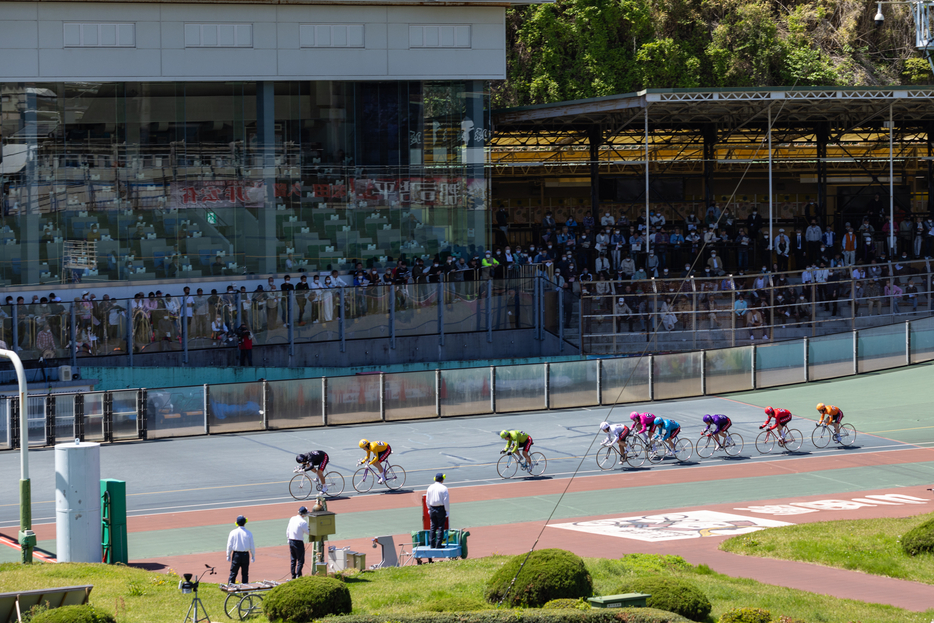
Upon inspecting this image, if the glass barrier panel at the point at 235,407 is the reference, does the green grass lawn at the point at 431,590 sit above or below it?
below

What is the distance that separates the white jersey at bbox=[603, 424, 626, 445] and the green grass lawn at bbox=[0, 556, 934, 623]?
402 inches

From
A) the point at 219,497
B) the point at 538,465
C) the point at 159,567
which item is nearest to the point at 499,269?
the point at 538,465

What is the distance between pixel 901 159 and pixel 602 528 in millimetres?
41711

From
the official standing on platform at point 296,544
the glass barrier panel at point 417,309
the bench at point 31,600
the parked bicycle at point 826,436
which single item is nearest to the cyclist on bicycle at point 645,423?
the parked bicycle at point 826,436

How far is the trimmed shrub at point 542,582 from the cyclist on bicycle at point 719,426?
1515 cm

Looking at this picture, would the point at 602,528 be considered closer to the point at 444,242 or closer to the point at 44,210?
the point at 444,242

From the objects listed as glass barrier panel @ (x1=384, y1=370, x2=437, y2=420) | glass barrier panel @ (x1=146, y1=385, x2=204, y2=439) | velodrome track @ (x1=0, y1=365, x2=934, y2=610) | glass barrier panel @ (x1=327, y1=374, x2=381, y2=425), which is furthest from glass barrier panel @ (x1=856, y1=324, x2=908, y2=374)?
glass barrier panel @ (x1=146, y1=385, x2=204, y2=439)

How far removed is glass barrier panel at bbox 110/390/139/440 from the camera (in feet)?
103

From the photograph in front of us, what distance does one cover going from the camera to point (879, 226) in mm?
50438

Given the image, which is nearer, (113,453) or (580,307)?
(113,453)

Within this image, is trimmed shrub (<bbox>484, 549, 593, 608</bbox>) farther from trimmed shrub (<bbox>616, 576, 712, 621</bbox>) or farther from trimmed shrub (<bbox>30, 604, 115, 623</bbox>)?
trimmed shrub (<bbox>30, 604, 115, 623</bbox>)

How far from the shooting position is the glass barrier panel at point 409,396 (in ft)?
112

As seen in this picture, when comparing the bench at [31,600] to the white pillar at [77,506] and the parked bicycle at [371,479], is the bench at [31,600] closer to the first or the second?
the white pillar at [77,506]

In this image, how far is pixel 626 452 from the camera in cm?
2975
